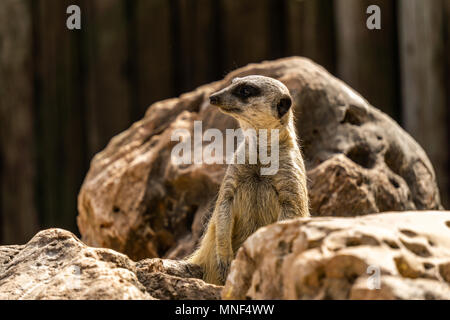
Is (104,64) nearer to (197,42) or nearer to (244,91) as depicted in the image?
(197,42)

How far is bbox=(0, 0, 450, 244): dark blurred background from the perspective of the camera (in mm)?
4953

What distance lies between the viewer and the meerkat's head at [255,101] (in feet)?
10.1

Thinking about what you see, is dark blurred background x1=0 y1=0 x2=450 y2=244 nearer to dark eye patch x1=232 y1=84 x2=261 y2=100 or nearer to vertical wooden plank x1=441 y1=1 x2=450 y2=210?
vertical wooden plank x1=441 y1=1 x2=450 y2=210

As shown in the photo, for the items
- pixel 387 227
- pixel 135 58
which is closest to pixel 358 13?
pixel 135 58

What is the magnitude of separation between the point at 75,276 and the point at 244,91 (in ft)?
4.19

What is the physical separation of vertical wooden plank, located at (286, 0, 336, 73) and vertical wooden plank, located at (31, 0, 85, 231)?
5.28ft

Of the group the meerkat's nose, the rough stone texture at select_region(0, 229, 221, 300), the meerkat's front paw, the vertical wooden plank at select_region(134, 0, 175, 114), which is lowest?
the meerkat's front paw

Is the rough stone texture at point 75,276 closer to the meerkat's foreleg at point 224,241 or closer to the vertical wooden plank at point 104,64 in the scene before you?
the meerkat's foreleg at point 224,241

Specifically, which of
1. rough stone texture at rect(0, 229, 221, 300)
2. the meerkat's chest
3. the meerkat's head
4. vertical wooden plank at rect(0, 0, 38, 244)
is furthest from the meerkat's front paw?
vertical wooden plank at rect(0, 0, 38, 244)

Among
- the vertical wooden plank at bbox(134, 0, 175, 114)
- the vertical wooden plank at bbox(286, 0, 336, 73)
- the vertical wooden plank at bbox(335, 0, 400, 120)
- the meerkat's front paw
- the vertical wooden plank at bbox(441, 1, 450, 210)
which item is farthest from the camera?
the vertical wooden plank at bbox(134, 0, 175, 114)

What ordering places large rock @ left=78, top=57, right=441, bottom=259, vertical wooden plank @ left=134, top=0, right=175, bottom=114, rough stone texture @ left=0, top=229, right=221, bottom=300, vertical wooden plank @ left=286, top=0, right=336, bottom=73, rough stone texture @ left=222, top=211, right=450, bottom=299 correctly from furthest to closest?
vertical wooden plank @ left=134, top=0, right=175, bottom=114 → vertical wooden plank @ left=286, top=0, right=336, bottom=73 → large rock @ left=78, top=57, right=441, bottom=259 → rough stone texture @ left=0, top=229, right=221, bottom=300 → rough stone texture @ left=222, top=211, right=450, bottom=299

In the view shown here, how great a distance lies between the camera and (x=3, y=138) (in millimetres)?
5012

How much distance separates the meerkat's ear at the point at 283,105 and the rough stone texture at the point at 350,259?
120 centimetres
